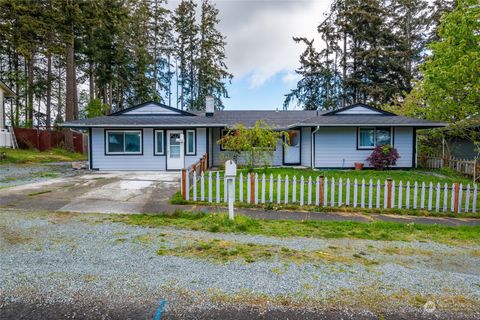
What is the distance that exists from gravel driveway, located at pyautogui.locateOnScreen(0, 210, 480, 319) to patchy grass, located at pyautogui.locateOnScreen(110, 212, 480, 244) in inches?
14.3

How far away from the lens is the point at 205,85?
1330 inches

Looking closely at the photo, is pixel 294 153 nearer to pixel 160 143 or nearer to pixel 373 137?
pixel 373 137

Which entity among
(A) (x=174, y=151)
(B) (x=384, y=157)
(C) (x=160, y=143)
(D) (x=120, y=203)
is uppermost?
(C) (x=160, y=143)

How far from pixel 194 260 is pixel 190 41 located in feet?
110

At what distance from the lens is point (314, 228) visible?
216 inches

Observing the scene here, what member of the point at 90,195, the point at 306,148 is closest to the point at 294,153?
the point at 306,148

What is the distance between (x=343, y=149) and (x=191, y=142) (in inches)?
312

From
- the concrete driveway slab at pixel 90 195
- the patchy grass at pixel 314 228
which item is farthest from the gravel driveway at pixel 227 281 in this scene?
the concrete driveway slab at pixel 90 195

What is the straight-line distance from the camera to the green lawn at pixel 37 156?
17016 mm

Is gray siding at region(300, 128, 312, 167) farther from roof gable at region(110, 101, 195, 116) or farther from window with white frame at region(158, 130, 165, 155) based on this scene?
window with white frame at region(158, 130, 165, 155)

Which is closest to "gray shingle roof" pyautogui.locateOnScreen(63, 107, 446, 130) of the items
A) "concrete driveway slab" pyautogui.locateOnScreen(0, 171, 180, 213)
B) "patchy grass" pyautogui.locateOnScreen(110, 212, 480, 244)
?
"concrete driveway slab" pyautogui.locateOnScreen(0, 171, 180, 213)

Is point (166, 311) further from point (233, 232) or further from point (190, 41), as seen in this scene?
point (190, 41)

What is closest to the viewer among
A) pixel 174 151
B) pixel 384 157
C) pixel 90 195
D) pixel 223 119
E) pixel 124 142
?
pixel 90 195

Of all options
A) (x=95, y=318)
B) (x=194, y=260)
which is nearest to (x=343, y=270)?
(x=194, y=260)
